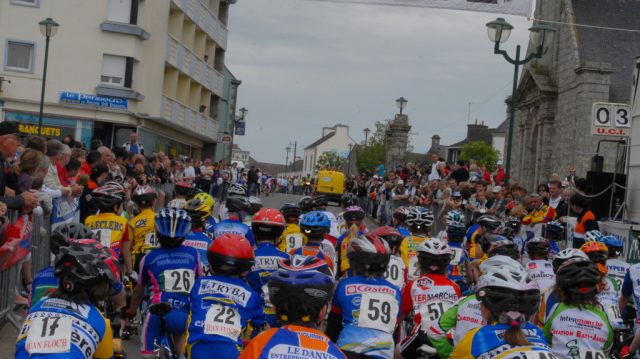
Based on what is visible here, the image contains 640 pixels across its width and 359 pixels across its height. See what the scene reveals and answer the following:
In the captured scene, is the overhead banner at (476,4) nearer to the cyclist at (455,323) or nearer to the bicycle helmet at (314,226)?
the bicycle helmet at (314,226)

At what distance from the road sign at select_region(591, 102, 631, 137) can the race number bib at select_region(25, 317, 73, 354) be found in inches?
630

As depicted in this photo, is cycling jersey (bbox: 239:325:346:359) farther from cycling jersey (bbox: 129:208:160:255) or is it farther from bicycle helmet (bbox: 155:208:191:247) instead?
cycling jersey (bbox: 129:208:160:255)

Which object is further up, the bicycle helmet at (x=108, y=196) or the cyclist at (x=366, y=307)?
the bicycle helmet at (x=108, y=196)

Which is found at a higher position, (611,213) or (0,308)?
(611,213)

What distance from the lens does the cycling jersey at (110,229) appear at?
9.65 meters

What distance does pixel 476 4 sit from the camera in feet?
56.0

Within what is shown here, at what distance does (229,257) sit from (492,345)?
217 cm

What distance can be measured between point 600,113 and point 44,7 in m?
26.6

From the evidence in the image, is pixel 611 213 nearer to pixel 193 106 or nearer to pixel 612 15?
pixel 612 15

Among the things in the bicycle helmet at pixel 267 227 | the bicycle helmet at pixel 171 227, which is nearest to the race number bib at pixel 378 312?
the bicycle helmet at pixel 171 227

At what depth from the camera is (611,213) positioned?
1759 cm

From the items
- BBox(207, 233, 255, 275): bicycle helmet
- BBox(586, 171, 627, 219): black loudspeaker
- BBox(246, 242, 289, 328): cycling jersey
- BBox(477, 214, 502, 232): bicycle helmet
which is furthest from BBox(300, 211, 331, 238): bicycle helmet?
BBox(586, 171, 627, 219): black loudspeaker

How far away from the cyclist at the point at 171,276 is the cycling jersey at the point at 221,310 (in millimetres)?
1064

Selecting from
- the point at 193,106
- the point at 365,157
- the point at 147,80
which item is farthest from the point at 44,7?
the point at 365,157
